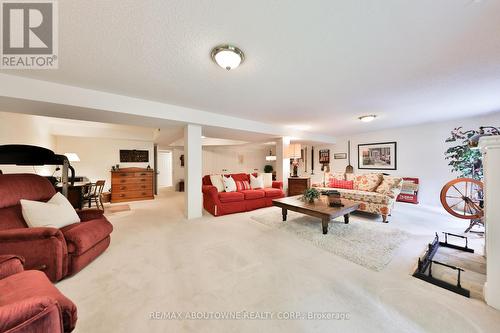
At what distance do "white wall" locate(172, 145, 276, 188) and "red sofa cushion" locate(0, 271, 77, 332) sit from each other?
7.27m

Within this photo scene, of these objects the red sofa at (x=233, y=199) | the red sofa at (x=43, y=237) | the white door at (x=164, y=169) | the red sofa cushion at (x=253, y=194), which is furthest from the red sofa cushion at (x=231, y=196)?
the white door at (x=164, y=169)

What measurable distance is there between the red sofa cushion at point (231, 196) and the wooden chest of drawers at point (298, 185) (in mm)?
1992

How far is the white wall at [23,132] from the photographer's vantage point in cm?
311

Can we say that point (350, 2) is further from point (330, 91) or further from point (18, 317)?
point (18, 317)

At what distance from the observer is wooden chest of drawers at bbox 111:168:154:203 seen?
5645 mm

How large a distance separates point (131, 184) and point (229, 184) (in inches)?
147

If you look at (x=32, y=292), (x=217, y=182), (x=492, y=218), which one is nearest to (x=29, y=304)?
(x=32, y=292)

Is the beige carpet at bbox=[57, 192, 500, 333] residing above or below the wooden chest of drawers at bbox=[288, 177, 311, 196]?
below

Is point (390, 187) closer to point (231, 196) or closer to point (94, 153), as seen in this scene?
point (231, 196)

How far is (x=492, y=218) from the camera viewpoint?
4.81ft

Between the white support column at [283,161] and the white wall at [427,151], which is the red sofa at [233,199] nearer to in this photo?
the white support column at [283,161]

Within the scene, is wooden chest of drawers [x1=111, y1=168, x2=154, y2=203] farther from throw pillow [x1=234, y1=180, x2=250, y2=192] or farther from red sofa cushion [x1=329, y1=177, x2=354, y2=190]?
red sofa cushion [x1=329, y1=177, x2=354, y2=190]

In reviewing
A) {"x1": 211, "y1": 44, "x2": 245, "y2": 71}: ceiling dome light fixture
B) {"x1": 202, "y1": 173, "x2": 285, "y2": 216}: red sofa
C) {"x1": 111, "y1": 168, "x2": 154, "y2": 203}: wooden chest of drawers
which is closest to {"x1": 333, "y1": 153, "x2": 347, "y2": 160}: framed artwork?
{"x1": 202, "y1": 173, "x2": 285, "y2": 216}: red sofa

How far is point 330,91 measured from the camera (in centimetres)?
280
